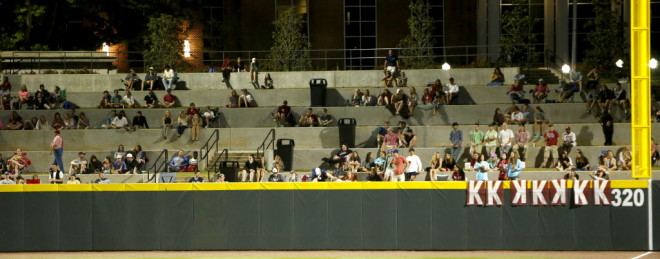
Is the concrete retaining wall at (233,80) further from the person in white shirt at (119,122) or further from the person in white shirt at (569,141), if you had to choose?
the person in white shirt at (569,141)

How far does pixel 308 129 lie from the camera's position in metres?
34.3

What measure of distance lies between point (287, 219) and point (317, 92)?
13.5m

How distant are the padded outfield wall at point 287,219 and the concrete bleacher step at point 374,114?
12075 millimetres

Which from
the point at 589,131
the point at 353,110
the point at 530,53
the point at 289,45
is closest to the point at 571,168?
the point at 589,131

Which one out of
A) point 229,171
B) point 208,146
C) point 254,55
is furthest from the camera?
point 254,55

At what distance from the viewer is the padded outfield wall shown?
2300 centimetres

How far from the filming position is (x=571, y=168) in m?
29.3

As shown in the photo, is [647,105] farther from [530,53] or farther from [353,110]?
[530,53]

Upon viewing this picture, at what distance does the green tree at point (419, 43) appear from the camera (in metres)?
41.0

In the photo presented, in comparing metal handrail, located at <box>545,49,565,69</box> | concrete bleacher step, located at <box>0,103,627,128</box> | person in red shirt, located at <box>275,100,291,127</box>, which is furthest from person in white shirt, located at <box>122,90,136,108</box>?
metal handrail, located at <box>545,49,565,69</box>

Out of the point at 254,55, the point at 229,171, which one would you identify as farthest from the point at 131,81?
the point at 229,171

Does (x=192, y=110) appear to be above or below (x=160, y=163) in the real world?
above

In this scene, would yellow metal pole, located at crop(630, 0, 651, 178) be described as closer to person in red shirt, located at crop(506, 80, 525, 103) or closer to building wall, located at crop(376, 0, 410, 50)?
person in red shirt, located at crop(506, 80, 525, 103)

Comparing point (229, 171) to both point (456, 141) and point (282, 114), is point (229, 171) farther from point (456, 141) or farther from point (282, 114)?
point (456, 141)
